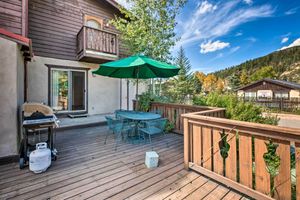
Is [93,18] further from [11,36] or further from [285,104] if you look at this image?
[285,104]

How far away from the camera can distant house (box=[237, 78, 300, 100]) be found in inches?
857

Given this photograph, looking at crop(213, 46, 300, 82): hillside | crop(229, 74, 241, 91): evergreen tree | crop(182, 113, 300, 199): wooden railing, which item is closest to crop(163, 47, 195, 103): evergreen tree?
crop(182, 113, 300, 199): wooden railing

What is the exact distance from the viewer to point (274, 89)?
23906mm

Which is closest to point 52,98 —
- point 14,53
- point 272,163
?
point 14,53

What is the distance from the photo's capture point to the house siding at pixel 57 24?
5.94 meters

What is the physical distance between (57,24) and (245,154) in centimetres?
785

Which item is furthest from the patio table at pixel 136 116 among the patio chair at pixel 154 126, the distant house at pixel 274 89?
the distant house at pixel 274 89

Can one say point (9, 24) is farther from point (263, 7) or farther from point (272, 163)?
point (263, 7)

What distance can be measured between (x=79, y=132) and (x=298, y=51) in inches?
2542

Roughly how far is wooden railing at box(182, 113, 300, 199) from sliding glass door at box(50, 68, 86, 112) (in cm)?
598

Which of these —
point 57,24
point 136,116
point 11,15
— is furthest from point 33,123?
point 57,24

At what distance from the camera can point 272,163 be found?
1.79m

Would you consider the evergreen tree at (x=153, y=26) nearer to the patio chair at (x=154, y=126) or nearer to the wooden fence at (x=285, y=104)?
the patio chair at (x=154, y=126)

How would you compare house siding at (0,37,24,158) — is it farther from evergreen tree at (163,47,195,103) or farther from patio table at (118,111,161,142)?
evergreen tree at (163,47,195,103)
